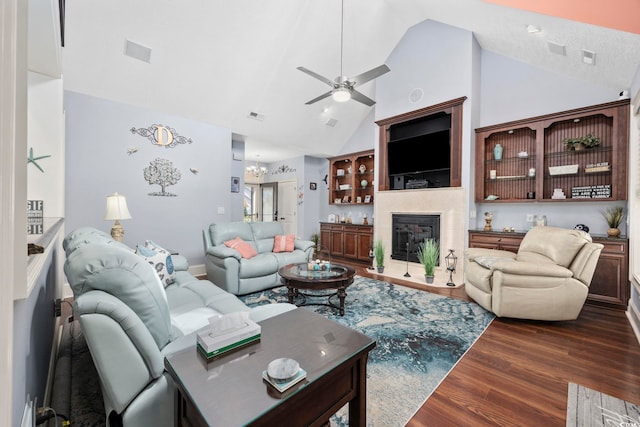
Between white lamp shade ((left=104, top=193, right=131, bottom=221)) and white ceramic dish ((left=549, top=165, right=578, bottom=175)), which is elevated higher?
white ceramic dish ((left=549, top=165, right=578, bottom=175))

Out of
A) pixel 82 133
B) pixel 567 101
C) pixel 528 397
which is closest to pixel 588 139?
pixel 567 101

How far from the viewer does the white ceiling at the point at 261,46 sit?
3090mm

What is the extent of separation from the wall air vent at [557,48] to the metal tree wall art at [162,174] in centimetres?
550

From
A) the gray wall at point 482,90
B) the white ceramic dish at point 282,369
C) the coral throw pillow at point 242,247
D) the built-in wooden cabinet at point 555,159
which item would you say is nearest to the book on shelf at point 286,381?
the white ceramic dish at point 282,369

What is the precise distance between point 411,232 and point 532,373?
3179 mm

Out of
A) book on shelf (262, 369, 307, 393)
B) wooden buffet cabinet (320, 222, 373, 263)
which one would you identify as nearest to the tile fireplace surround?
wooden buffet cabinet (320, 222, 373, 263)

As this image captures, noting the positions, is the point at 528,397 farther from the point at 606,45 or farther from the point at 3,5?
the point at 606,45

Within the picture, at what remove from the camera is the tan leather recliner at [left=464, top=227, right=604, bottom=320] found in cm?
264

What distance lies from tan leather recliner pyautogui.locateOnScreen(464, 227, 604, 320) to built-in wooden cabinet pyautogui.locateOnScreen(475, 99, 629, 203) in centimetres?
118

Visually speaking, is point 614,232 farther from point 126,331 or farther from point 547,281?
point 126,331

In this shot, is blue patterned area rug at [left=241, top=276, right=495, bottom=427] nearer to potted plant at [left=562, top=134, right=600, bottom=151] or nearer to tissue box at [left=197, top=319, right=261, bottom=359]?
tissue box at [left=197, top=319, right=261, bottom=359]

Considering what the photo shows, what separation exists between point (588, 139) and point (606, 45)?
1300 mm

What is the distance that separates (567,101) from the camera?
379 cm

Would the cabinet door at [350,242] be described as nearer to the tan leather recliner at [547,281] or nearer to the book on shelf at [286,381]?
the tan leather recliner at [547,281]
